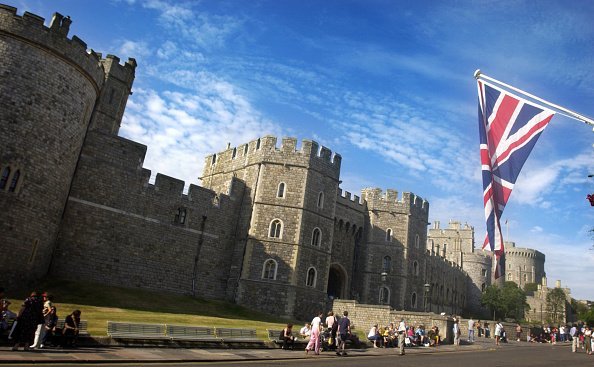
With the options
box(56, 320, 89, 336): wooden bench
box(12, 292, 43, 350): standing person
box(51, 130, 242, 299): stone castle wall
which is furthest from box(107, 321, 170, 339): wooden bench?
box(51, 130, 242, 299): stone castle wall

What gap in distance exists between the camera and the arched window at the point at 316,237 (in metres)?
30.8

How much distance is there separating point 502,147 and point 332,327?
9.02 meters

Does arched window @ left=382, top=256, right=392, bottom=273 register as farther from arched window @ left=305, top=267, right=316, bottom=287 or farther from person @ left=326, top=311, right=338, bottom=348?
person @ left=326, top=311, right=338, bottom=348

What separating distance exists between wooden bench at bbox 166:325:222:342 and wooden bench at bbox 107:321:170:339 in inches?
8.6

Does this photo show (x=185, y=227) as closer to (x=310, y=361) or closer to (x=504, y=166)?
(x=310, y=361)

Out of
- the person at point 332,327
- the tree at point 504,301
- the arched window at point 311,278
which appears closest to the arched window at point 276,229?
the arched window at point 311,278

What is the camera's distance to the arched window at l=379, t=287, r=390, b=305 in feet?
124

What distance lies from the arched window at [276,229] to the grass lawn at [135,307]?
5.38 metres

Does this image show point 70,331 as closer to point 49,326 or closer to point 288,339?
point 49,326

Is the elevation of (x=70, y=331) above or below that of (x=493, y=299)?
below

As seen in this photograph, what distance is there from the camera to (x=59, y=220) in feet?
70.5

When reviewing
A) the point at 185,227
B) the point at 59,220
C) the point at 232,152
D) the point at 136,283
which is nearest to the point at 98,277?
the point at 136,283

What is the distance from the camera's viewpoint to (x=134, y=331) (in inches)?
515

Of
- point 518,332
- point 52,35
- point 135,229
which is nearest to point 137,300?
point 135,229
